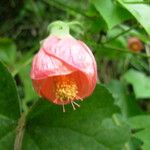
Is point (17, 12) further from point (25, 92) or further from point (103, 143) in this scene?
point (103, 143)

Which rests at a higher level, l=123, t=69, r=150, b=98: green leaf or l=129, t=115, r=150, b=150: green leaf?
l=129, t=115, r=150, b=150: green leaf

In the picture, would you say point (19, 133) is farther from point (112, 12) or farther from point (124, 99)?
point (124, 99)

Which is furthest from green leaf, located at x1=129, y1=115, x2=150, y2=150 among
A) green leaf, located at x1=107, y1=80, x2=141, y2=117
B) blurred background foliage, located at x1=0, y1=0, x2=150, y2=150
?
green leaf, located at x1=107, y1=80, x2=141, y2=117

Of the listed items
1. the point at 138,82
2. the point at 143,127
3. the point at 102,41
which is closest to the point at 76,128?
the point at 143,127

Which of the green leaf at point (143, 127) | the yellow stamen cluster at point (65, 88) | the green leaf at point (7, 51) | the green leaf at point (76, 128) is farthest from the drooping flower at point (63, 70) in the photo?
the green leaf at point (7, 51)

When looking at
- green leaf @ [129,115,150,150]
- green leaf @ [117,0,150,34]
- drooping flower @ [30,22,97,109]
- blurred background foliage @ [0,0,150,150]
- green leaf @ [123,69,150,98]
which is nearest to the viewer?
drooping flower @ [30,22,97,109]

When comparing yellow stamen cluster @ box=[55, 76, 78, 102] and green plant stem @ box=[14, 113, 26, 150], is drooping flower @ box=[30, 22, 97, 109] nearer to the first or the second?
yellow stamen cluster @ box=[55, 76, 78, 102]
